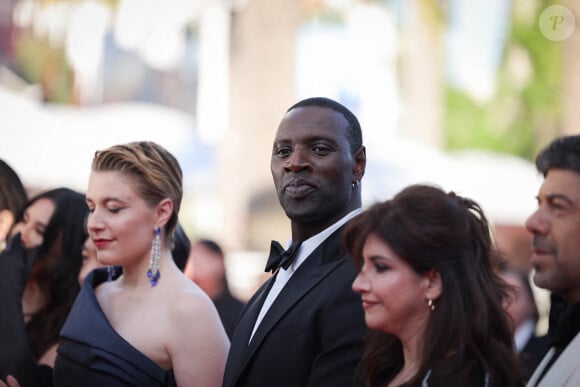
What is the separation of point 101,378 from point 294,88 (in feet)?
39.4

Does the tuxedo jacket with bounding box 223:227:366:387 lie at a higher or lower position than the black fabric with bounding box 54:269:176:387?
higher

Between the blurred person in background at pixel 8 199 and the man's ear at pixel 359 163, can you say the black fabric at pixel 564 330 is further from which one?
the blurred person in background at pixel 8 199

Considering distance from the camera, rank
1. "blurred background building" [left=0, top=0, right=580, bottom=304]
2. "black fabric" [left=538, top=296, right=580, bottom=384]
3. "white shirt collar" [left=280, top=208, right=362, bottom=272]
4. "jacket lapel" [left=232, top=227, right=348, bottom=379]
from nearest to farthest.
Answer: "black fabric" [left=538, top=296, right=580, bottom=384], "jacket lapel" [left=232, top=227, right=348, bottom=379], "white shirt collar" [left=280, top=208, right=362, bottom=272], "blurred background building" [left=0, top=0, right=580, bottom=304]

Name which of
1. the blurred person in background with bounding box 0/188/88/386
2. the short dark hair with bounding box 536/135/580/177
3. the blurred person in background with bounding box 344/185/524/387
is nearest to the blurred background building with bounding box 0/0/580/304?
the blurred person in background with bounding box 0/188/88/386

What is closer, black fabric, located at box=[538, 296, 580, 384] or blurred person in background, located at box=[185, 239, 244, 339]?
black fabric, located at box=[538, 296, 580, 384]

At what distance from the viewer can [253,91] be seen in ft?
50.9

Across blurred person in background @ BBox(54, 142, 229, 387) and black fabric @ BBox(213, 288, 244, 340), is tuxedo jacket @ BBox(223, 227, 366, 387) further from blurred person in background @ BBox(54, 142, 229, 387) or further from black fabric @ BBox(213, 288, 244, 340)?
black fabric @ BBox(213, 288, 244, 340)

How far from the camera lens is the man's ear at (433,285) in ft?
9.04

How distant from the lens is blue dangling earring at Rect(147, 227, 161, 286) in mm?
3848

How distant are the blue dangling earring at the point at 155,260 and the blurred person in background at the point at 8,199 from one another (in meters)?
1.30

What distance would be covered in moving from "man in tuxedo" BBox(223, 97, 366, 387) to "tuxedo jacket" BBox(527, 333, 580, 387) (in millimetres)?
549

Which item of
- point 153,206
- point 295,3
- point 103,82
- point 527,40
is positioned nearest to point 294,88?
point 295,3

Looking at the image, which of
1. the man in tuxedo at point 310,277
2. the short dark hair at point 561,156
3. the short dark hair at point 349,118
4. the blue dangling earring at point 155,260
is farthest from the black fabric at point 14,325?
the short dark hair at point 561,156

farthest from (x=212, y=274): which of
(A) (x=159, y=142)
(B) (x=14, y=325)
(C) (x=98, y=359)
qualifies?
(A) (x=159, y=142)
